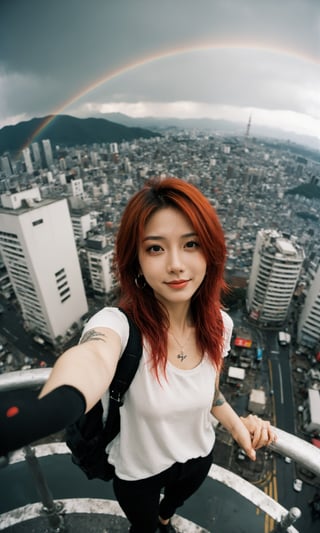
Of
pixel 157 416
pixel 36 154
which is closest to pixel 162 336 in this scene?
pixel 157 416

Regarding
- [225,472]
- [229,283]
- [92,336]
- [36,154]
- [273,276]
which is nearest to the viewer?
[92,336]

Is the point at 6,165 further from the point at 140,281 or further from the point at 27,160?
the point at 140,281

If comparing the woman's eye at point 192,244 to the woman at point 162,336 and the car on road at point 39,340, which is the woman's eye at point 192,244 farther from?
the car on road at point 39,340

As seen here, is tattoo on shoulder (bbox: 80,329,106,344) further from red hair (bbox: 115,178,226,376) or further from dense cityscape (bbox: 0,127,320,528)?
dense cityscape (bbox: 0,127,320,528)

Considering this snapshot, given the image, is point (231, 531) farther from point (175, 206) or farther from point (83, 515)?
point (175, 206)

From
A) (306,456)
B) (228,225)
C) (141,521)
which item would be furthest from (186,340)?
(228,225)

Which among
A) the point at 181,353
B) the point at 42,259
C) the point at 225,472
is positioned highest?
the point at 181,353

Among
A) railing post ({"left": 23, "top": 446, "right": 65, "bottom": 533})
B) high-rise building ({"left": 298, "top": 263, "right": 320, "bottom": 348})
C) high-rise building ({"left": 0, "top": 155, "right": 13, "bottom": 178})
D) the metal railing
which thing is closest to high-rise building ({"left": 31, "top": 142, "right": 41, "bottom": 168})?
high-rise building ({"left": 0, "top": 155, "right": 13, "bottom": 178})
